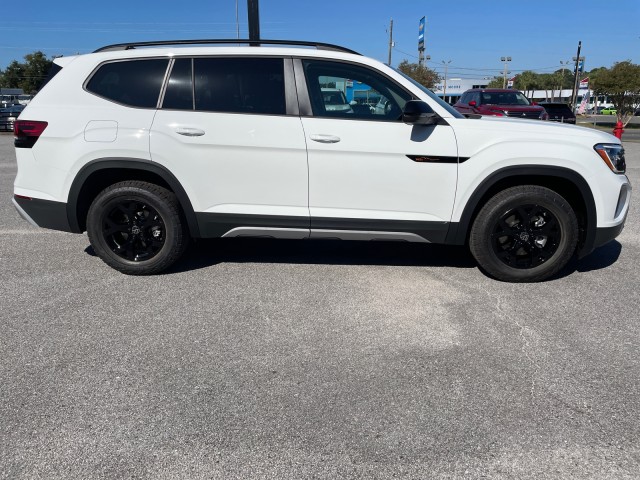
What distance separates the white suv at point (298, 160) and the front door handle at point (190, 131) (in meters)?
0.03

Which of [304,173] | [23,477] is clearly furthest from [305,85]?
[23,477]

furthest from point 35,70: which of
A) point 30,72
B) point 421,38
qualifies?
point 421,38

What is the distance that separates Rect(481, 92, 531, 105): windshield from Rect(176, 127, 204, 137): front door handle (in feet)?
46.6

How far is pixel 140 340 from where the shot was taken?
3.40 meters

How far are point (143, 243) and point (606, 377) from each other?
3.65 metres

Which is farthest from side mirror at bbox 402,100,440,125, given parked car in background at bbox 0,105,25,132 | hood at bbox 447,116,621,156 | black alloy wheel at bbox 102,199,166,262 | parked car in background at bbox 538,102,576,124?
parked car in background at bbox 0,105,25,132

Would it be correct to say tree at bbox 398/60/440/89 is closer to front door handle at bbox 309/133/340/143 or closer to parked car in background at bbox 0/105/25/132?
parked car in background at bbox 0/105/25/132

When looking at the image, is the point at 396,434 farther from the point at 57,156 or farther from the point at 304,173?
the point at 57,156

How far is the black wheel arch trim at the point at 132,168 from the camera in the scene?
4.26m

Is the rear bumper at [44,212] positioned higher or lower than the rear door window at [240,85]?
lower

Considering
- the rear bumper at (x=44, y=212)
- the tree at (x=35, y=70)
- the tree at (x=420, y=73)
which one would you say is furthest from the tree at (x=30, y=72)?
the rear bumper at (x=44, y=212)

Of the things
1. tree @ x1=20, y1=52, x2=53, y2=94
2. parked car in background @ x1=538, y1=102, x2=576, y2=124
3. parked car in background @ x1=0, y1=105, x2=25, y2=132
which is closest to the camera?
parked car in background @ x1=538, y1=102, x2=576, y2=124

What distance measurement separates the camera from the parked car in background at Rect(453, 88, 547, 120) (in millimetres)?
15414

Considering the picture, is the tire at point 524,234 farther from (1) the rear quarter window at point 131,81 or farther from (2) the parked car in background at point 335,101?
→ (1) the rear quarter window at point 131,81
